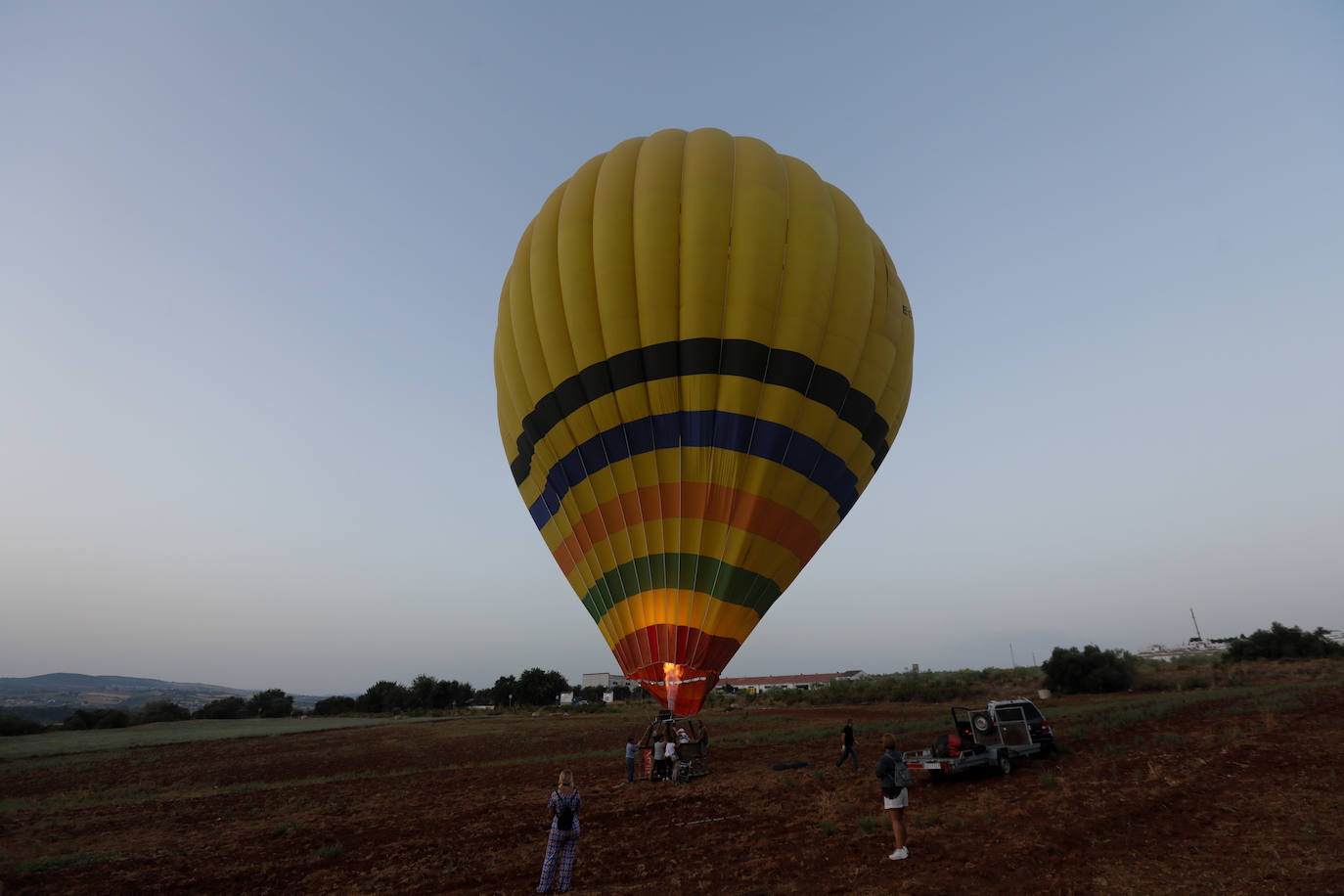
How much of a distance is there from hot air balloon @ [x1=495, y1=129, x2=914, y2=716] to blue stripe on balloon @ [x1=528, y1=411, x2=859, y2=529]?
1.3 inches

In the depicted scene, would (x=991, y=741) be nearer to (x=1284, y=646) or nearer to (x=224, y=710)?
(x=1284, y=646)

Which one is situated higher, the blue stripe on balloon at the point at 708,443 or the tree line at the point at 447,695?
the blue stripe on balloon at the point at 708,443

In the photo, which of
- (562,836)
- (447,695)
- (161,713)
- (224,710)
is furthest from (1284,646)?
(224,710)

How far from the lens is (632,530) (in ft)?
38.5

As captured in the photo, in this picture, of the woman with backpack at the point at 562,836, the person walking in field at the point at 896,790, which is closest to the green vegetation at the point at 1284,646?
the person walking in field at the point at 896,790

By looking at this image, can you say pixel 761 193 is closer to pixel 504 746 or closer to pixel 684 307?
pixel 684 307

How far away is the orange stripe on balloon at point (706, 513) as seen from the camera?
442 inches

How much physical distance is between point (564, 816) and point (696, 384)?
23.7 feet

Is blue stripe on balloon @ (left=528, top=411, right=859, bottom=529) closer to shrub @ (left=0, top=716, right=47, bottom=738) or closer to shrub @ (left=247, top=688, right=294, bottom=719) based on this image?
shrub @ (left=0, top=716, right=47, bottom=738)

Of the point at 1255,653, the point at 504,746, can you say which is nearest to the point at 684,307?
the point at 504,746

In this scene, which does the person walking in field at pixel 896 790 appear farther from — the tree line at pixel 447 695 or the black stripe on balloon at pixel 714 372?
the tree line at pixel 447 695

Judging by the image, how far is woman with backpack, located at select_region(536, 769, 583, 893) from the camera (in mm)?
6220

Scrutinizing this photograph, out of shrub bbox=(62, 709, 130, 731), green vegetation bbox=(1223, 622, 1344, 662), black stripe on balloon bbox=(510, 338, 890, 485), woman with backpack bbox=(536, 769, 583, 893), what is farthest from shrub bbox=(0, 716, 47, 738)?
green vegetation bbox=(1223, 622, 1344, 662)

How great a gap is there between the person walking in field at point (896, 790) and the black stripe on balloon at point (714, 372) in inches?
260
